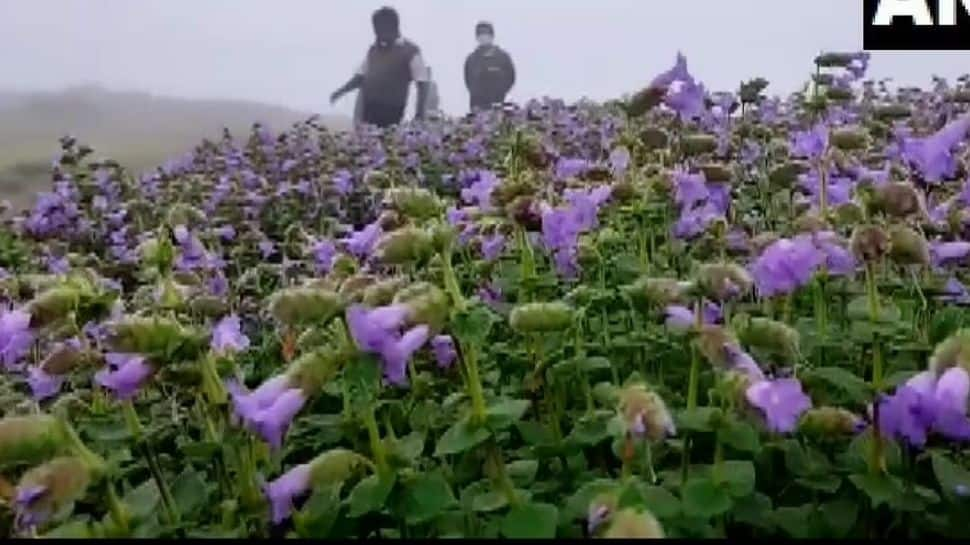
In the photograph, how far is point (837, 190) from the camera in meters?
1.95

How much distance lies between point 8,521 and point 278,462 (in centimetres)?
27

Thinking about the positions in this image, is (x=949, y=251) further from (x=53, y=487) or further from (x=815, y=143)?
(x=53, y=487)

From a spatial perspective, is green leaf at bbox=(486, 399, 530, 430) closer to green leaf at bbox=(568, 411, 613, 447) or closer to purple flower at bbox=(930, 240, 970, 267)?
green leaf at bbox=(568, 411, 613, 447)

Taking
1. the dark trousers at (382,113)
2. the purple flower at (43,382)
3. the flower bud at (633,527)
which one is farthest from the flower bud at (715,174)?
the dark trousers at (382,113)

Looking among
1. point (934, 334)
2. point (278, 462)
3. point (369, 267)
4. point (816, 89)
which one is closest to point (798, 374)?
point (934, 334)

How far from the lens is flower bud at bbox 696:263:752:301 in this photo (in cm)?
129

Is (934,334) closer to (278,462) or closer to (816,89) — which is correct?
(278,462)

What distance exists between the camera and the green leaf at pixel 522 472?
4.21 ft

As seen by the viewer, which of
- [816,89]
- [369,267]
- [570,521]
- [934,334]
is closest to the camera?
A: [570,521]

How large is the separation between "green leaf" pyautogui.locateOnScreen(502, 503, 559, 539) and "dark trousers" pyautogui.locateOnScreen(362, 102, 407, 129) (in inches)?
284

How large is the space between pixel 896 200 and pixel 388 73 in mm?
7352

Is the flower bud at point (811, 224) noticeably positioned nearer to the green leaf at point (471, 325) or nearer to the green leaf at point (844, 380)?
the green leaf at point (844, 380)

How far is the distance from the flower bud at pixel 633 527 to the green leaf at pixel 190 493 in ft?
1.61

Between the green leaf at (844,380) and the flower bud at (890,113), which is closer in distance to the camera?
the green leaf at (844,380)
